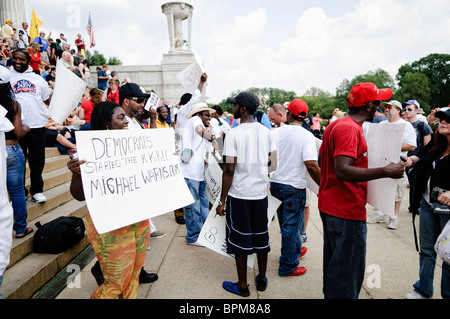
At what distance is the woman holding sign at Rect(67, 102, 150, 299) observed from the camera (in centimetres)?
208

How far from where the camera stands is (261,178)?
2.84 m

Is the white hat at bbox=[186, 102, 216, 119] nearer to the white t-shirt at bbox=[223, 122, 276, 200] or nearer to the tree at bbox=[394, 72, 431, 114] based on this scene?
the white t-shirt at bbox=[223, 122, 276, 200]

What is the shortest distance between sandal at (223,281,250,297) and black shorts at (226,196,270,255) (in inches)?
17.1

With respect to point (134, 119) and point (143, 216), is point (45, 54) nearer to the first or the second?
point (134, 119)

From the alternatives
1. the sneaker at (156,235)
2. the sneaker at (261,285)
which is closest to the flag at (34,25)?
the sneaker at (156,235)

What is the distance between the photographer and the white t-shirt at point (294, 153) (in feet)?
10.5

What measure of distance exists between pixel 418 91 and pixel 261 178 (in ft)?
222

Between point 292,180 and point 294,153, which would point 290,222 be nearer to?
point 292,180

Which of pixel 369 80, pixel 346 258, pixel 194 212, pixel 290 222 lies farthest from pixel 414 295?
pixel 369 80

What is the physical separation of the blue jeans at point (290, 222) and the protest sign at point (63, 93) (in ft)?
7.90

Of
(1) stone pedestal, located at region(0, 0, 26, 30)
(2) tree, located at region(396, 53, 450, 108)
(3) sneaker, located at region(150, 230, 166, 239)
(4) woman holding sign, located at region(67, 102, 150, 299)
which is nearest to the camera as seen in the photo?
(4) woman holding sign, located at region(67, 102, 150, 299)

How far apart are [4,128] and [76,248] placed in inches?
101

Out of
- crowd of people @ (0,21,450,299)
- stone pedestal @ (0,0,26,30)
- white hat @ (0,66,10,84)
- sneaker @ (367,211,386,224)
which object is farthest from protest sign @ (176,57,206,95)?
stone pedestal @ (0,0,26,30)

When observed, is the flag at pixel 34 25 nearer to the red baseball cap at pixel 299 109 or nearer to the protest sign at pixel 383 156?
the red baseball cap at pixel 299 109
